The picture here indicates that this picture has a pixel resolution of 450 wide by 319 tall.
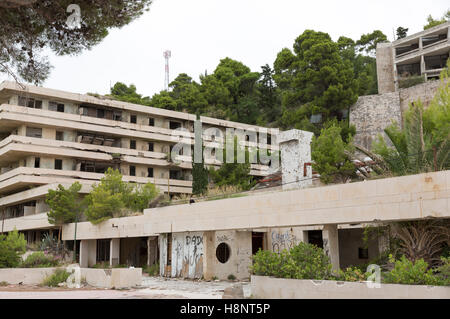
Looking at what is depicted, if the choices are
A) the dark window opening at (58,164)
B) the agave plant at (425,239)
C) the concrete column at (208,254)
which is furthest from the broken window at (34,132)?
the agave plant at (425,239)

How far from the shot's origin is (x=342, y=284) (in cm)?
1216

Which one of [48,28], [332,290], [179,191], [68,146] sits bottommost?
[332,290]

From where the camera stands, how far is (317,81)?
158 feet

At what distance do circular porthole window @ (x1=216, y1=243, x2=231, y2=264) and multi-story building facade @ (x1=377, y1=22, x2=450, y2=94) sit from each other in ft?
117

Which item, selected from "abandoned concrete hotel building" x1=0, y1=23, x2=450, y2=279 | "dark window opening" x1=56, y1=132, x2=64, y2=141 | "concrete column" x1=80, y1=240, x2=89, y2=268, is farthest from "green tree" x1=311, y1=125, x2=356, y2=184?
"dark window opening" x1=56, y1=132, x2=64, y2=141

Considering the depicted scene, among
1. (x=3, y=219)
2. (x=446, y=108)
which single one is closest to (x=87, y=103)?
(x=3, y=219)

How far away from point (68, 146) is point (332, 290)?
38.7 m

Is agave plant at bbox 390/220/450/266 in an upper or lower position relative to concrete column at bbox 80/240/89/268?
upper

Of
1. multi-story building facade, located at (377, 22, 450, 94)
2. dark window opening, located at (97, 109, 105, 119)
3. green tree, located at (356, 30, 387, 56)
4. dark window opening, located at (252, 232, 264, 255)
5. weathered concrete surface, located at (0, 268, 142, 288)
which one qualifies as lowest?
weathered concrete surface, located at (0, 268, 142, 288)

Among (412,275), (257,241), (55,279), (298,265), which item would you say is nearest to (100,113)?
(257,241)

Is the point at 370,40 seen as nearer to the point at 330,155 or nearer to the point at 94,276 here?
the point at 330,155

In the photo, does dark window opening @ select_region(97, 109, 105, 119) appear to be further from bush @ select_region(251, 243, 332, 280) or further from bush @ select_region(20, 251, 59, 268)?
bush @ select_region(251, 243, 332, 280)

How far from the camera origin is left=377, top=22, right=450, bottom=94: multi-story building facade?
169 ft
